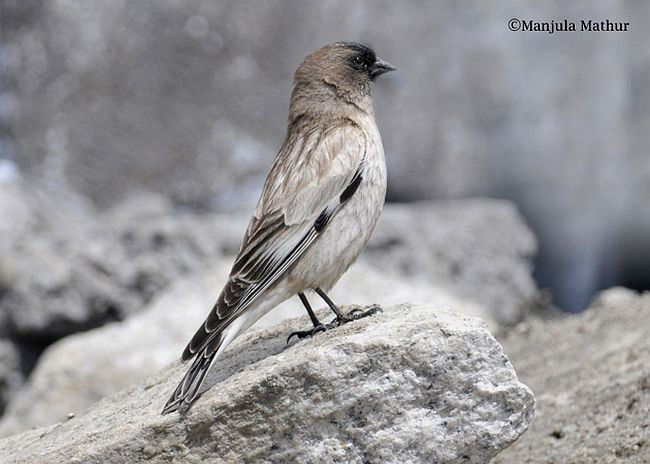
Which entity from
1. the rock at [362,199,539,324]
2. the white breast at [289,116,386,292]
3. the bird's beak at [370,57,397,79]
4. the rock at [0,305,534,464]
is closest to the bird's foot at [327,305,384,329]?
the white breast at [289,116,386,292]

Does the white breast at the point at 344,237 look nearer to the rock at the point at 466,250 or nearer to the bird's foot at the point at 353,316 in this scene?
the bird's foot at the point at 353,316

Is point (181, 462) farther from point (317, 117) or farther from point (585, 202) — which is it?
point (585, 202)

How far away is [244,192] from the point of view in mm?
8289

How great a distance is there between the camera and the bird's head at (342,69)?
5.52 metres

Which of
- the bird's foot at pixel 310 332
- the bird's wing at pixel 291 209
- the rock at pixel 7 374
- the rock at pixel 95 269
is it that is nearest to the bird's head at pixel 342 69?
the bird's wing at pixel 291 209

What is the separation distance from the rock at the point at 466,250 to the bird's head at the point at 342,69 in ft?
8.63

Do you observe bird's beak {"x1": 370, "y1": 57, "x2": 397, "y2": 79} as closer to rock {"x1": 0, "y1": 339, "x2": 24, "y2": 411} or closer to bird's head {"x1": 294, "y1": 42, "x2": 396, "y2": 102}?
bird's head {"x1": 294, "y1": 42, "x2": 396, "y2": 102}

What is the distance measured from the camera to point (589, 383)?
5973 mm

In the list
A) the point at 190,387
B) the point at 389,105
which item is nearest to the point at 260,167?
the point at 389,105

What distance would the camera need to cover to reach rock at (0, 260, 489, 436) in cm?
711

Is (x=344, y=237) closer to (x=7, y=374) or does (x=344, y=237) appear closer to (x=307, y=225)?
(x=307, y=225)

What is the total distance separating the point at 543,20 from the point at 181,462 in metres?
5.96

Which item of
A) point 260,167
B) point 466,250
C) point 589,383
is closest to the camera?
point 589,383

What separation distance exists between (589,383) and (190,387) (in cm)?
274
